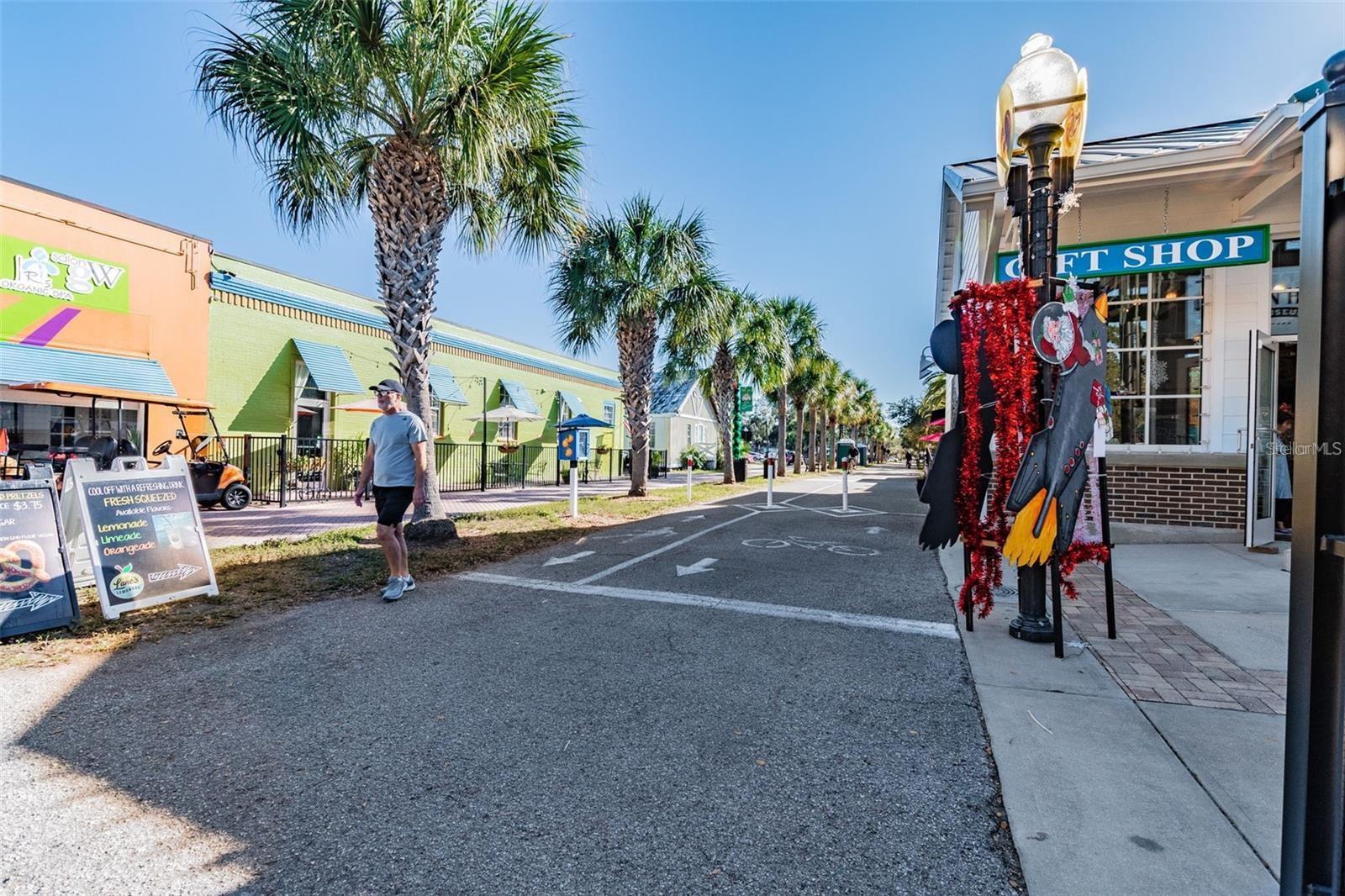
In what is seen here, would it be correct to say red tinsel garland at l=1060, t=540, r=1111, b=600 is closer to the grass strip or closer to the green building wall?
the grass strip

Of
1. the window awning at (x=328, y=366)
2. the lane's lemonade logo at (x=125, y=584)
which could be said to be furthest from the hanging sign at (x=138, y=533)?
the window awning at (x=328, y=366)

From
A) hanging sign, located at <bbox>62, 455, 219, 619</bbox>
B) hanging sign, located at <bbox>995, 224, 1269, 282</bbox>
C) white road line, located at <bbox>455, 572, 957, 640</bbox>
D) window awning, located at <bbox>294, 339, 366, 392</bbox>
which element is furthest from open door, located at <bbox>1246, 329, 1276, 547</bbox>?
window awning, located at <bbox>294, 339, 366, 392</bbox>

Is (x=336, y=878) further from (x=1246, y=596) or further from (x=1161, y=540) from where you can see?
(x=1161, y=540)

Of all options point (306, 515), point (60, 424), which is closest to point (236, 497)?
point (306, 515)

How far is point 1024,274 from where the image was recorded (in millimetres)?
4410

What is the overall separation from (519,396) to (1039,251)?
71.1 feet

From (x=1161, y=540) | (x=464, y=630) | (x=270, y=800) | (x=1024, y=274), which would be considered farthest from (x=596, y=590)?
(x=1161, y=540)

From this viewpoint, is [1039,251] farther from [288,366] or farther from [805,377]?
[805,377]

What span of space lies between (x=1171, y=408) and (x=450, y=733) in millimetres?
9788

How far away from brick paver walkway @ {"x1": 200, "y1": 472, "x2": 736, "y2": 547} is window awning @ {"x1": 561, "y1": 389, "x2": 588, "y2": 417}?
10444mm

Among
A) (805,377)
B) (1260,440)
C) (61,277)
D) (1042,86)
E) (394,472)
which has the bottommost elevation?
(394,472)

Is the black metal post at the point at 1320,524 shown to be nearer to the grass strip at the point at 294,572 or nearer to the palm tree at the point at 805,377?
the grass strip at the point at 294,572

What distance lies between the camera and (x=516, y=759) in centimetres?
279

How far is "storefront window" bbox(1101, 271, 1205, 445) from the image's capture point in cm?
849
